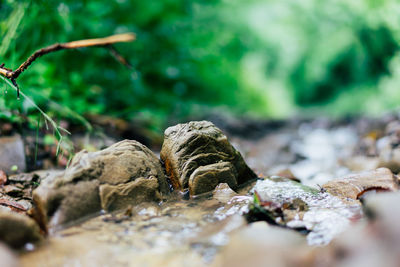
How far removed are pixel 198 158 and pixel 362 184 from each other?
96 cm

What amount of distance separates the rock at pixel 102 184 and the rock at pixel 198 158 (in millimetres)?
112

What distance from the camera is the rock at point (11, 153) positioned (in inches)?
97.8

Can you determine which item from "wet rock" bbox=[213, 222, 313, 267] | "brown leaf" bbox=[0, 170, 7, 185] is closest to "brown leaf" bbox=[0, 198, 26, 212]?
"brown leaf" bbox=[0, 170, 7, 185]

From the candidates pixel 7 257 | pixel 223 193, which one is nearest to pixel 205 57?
pixel 223 193

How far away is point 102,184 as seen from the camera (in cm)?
160

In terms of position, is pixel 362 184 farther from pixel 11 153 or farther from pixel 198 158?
pixel 11 153

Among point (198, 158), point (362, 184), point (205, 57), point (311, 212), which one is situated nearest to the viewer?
point (311, 212)

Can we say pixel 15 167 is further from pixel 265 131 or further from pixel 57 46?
pixel 265 131

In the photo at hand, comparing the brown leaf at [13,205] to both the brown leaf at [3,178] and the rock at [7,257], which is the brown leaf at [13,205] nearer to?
the brown leaf at [3,178]

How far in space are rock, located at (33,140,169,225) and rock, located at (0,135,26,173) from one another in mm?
1167

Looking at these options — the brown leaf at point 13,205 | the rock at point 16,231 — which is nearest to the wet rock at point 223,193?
the rock at point 16,231

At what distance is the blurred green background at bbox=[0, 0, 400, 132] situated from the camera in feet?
11.0

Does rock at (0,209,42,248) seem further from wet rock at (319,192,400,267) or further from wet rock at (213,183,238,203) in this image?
wet rock at (319,192,400,267)

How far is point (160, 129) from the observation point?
4.38 m
